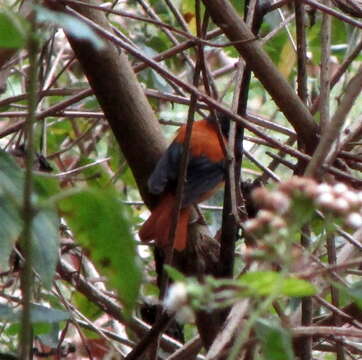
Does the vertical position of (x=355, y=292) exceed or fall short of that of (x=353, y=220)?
it falls short

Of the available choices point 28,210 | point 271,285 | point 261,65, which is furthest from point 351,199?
point 261,65

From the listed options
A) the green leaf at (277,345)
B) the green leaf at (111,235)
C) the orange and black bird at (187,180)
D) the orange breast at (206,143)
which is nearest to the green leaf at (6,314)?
the green leaf at (111,235)

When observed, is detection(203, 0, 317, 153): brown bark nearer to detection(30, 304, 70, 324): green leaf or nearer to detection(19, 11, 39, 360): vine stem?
detection(30, 304, 70, 324): green leaf

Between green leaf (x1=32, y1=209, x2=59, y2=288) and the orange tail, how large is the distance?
33.5 inches

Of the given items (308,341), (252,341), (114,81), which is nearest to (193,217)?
(114,81)

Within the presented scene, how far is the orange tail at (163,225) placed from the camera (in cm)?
211

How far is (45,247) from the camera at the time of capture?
3.91 ft

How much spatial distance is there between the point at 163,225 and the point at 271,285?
1.69 metres

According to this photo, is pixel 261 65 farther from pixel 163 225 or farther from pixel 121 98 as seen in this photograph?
pixel 163 225

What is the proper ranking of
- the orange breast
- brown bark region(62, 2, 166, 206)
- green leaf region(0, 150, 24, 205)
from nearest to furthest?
1. green leaf region(0, 150, 24, 205)
2. brown bark region(62, 2, 166, 206)
3. the orange breast

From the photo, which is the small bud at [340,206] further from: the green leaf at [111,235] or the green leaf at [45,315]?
the green leaf at [45,315]

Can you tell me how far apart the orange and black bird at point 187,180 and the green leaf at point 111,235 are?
0.82 metres

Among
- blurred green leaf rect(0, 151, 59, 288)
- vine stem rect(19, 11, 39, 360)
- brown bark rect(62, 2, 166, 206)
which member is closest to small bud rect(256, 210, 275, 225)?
vine stem rect(19, 11, 39, 360)

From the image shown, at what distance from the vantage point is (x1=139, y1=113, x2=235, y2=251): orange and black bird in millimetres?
2166
